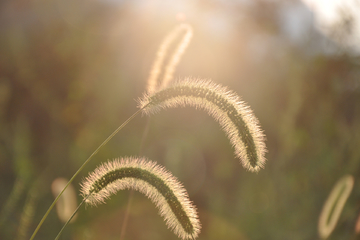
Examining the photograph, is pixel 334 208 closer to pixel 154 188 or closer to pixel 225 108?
pixel 225 108

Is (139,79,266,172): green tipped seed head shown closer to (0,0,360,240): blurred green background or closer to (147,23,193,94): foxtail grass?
(147,23,193,94): foxtail grass

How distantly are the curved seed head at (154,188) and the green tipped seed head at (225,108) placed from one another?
0.37 metres

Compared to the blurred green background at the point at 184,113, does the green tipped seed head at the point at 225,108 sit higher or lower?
lower

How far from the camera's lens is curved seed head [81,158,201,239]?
1.40m

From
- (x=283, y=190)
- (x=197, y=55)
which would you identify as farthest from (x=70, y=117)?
(x=283, y=190)

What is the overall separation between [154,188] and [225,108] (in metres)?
0.62

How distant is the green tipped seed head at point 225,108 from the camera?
1.51 meters

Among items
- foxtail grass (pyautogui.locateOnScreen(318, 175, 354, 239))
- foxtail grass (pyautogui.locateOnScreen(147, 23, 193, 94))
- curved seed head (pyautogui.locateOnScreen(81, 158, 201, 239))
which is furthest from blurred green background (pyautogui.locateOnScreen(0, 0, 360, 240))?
curved seed head (pyautogui.locateOnScreen(81, 158, 201, 239))

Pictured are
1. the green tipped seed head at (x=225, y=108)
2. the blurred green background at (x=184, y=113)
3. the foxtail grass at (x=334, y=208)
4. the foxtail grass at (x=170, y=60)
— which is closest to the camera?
the green tipped seed head at (x=225, y=108)

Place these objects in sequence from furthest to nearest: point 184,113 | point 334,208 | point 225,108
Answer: point 184,113 < point 334,208 < point 225,108

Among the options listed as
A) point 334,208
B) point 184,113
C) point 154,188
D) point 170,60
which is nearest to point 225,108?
point 154,188

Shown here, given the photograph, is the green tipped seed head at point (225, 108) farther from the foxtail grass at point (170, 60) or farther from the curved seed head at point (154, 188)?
the foxtail grass at point (170, 60)

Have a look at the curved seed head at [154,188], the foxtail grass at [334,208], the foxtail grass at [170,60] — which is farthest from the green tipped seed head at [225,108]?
the foxtail grass at [334,208]

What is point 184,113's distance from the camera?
24.4 feet
